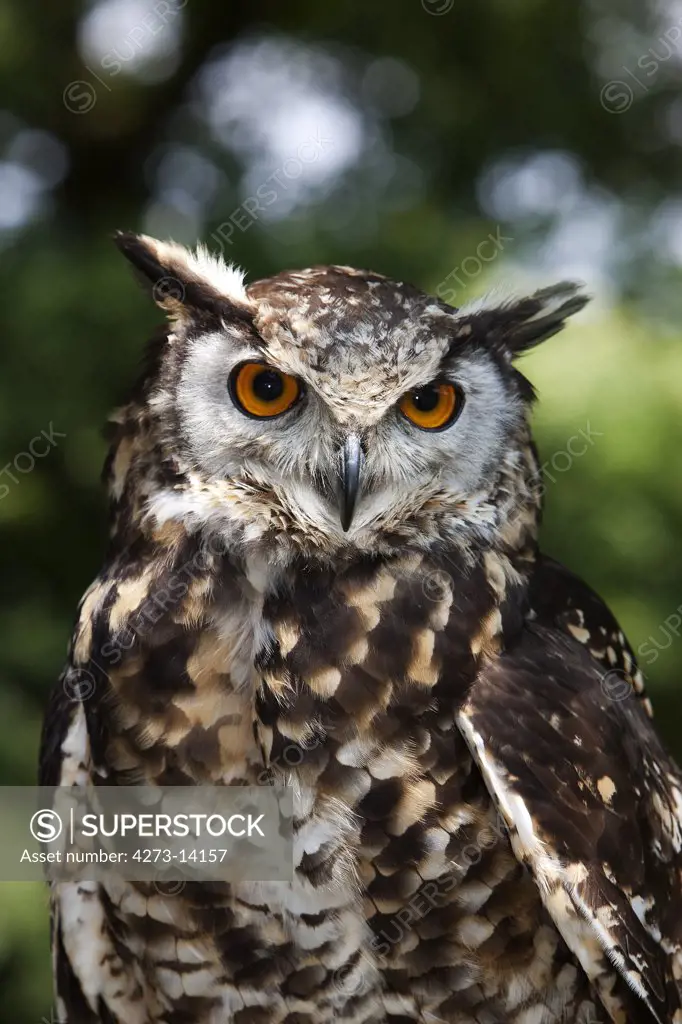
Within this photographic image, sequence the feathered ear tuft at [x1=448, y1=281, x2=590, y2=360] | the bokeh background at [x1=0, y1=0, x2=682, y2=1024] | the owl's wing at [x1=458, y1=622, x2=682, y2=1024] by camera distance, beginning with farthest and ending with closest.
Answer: the bokeh background at [x1=0, y1=0, x2=682, y2=1024], the feathered ear tuft at [x1=448, y1=281, x2=590, y2=360], the owl's wing at [x1=458, y1=622, x2=682, y2=1024]

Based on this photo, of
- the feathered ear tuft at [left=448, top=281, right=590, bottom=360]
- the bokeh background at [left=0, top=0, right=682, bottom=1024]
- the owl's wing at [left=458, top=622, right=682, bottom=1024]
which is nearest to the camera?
the owl's wing at [left=458, top=622, right=682, bottom=1024]

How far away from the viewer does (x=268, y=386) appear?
1094mm

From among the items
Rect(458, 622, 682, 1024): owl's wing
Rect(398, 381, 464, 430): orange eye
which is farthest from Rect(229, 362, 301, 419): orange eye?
Rect(458, 622, 682, 1024): owl's wing

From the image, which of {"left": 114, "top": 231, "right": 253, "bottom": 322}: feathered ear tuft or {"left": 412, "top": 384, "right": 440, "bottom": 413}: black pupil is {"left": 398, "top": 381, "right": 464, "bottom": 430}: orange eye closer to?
{"left": 412, "top": 384, "right": 440, "bottom": 413}: black pupil

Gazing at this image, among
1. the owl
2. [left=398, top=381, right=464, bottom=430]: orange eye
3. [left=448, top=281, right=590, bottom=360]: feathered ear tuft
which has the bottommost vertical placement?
the owl

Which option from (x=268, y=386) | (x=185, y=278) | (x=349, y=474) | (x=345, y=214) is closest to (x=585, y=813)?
(x=349, y=474)

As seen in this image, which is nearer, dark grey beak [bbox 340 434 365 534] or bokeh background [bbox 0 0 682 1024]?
dark grey beak [bbox 340 434 365 534]

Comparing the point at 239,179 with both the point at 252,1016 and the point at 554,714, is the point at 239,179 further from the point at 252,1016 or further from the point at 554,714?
the point at 252,1016

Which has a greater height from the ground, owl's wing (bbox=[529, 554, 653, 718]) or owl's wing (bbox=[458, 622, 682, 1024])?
owl's wing (bbox=[529, 554, 653, 718])

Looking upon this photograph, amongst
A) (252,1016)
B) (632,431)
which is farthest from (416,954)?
(632,431)

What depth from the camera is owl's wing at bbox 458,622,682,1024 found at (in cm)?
102

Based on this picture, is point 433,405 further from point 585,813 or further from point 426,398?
point 585,813

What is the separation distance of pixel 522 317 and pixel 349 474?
0.33 metres

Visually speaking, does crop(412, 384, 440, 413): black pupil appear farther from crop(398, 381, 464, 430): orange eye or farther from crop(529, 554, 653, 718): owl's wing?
crop(529, 554, 653, 718): owl's wing
